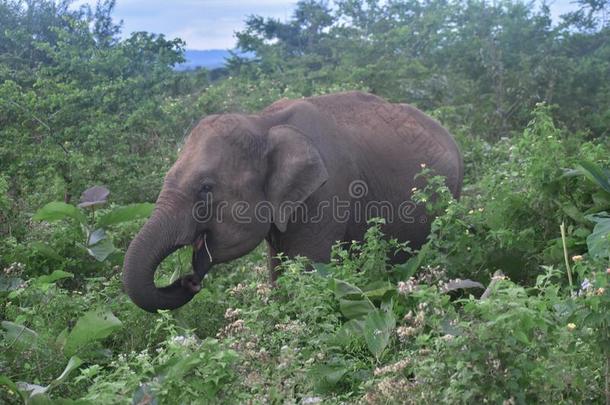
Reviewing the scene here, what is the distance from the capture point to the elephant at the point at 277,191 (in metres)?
6.45

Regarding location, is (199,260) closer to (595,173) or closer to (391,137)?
(391,137)

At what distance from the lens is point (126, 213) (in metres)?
7.41

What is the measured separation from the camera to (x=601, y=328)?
4059 mm

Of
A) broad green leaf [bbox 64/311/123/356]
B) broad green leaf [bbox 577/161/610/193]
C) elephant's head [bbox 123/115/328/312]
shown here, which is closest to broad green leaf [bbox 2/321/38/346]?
broad green leaf [bbox 64/311/123/356]

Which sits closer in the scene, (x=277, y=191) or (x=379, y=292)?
(x=379, y=292)

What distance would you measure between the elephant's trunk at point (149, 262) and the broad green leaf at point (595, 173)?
7.98 ft

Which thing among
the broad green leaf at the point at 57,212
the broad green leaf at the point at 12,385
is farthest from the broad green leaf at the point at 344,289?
the broad green leaf at the point at 57,212

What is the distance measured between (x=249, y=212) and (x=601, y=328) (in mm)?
3096

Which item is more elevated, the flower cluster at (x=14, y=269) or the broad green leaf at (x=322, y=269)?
the broad green leaf at (x=322, y=269)

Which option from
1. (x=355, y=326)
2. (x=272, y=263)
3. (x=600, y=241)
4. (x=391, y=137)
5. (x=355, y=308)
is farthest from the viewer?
(x=391, y=137)

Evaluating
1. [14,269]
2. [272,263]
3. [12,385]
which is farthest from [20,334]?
[272,263]

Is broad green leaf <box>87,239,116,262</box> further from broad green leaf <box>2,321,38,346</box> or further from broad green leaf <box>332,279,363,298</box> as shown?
broad green leaf <box>332,279,363,298</box>

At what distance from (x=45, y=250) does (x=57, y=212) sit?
0.91 ft

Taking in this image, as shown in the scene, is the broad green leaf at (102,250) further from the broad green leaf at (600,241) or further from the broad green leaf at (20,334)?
the broad green leaf at (600,241)
